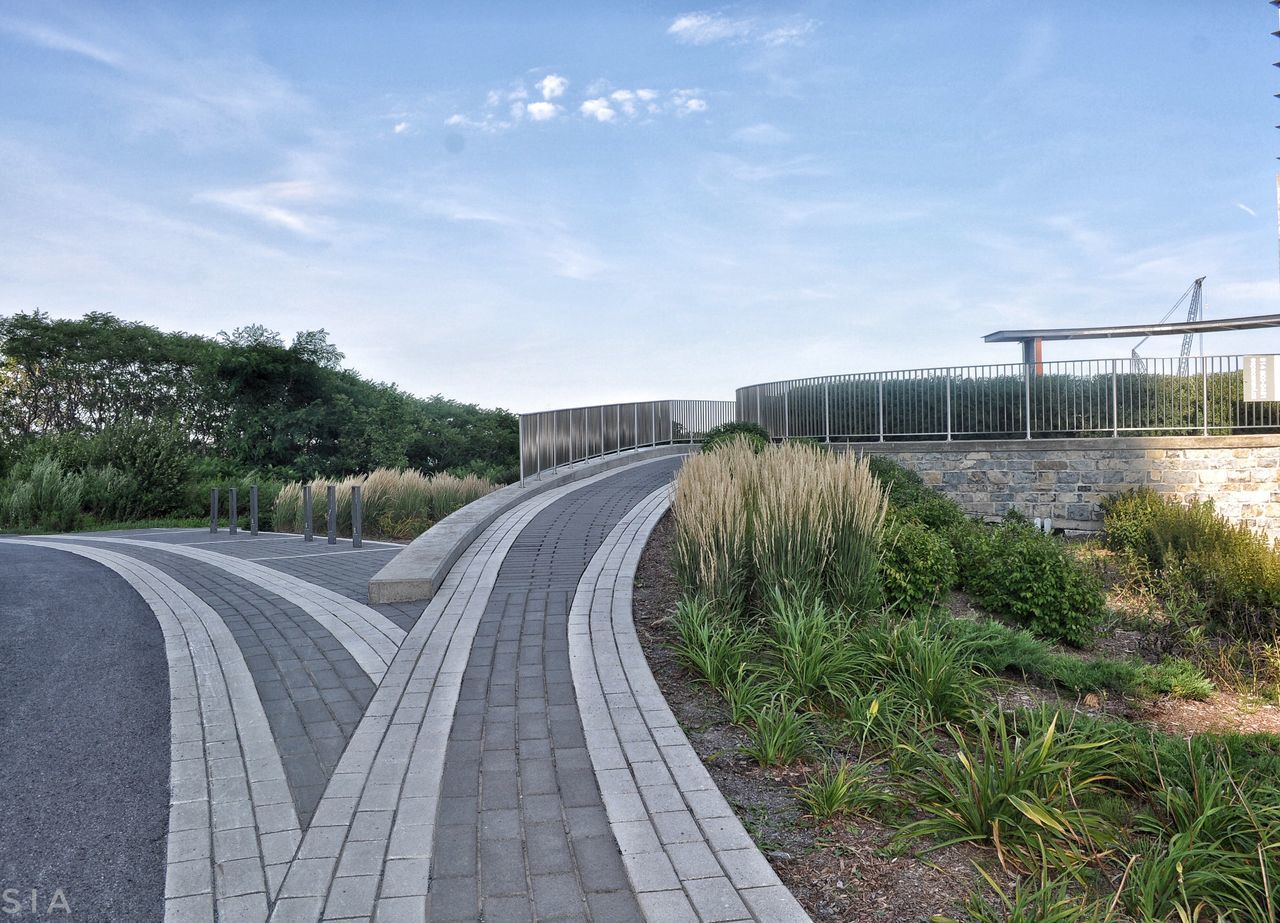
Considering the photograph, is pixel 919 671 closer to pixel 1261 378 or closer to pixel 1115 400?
pixel 1115 400

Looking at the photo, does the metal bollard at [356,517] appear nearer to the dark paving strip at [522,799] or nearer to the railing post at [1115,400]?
the dark paving strip at [522,799]

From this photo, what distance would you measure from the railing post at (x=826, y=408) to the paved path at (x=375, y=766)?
46.5 ft

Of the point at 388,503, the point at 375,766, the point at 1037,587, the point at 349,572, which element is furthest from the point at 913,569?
the point at 388,503

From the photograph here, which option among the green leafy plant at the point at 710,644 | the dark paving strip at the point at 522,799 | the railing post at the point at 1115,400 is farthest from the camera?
the railing post at the point at 1115,400

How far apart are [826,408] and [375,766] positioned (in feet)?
60.1

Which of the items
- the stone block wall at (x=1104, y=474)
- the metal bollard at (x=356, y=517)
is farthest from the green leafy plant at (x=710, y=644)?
the stone block wall at (x=1104, y=474)

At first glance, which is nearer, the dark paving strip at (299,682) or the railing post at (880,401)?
the dark paving strip at (299,682)

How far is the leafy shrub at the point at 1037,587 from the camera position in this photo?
28.8ft

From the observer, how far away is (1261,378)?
17391 millimetres

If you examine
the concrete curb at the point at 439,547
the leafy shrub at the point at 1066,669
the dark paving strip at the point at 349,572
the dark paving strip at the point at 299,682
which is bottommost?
the leafy shrub at the point at 1066,669

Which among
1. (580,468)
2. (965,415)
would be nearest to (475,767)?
(580,468)

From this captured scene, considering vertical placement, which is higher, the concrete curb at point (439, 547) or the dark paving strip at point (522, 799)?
the concrete curb at point (439, 547)

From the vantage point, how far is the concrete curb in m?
7.68

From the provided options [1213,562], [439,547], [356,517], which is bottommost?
[1213,562]
